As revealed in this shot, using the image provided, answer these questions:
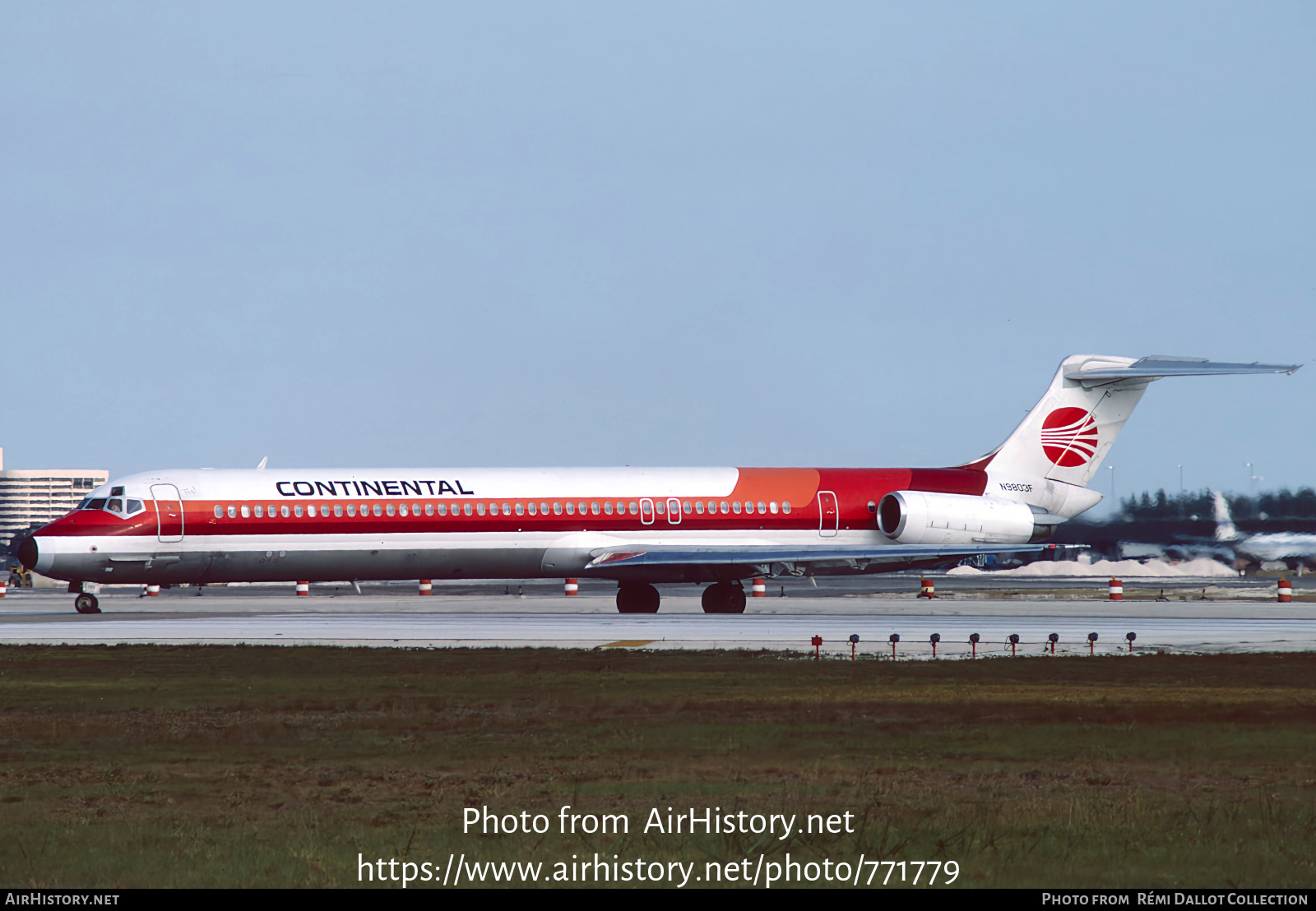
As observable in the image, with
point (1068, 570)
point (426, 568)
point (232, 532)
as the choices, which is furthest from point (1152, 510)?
point (232, 532)

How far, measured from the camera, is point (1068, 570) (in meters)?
85.8

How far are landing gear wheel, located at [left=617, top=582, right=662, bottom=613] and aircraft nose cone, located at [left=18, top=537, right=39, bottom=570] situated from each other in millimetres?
15656

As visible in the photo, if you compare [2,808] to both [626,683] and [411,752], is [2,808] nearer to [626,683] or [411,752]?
[411,752]

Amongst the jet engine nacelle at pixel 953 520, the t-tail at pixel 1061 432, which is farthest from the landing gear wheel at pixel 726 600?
the t-tail at pixel 1061 432

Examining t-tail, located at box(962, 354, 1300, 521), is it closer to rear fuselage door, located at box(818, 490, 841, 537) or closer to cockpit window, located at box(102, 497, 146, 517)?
rear fuselage door, located at box(818, 490, 841, 537)

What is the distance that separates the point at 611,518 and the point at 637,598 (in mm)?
3063

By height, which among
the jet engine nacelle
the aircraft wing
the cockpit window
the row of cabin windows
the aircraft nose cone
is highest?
the cockpit window

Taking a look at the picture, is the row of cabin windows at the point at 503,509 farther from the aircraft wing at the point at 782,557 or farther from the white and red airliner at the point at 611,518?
the aircraft wing at the point at 782,557

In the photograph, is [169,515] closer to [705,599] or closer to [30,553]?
[30,553]

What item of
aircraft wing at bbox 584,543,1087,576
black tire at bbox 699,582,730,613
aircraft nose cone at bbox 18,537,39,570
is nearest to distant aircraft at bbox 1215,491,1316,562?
aircraft wing at bbox 584,543,1087,576

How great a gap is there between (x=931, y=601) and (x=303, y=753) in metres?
35.8

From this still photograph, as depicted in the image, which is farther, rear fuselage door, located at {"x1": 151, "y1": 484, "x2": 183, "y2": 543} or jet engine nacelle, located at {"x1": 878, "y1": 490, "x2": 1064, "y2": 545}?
jet engine nacelle, located at {"x1": 878, "y1": 490, "x2": 1064, "y2": 545}

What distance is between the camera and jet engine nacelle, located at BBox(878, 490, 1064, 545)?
43438 millimetres

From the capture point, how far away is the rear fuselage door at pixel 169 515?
38781mm
